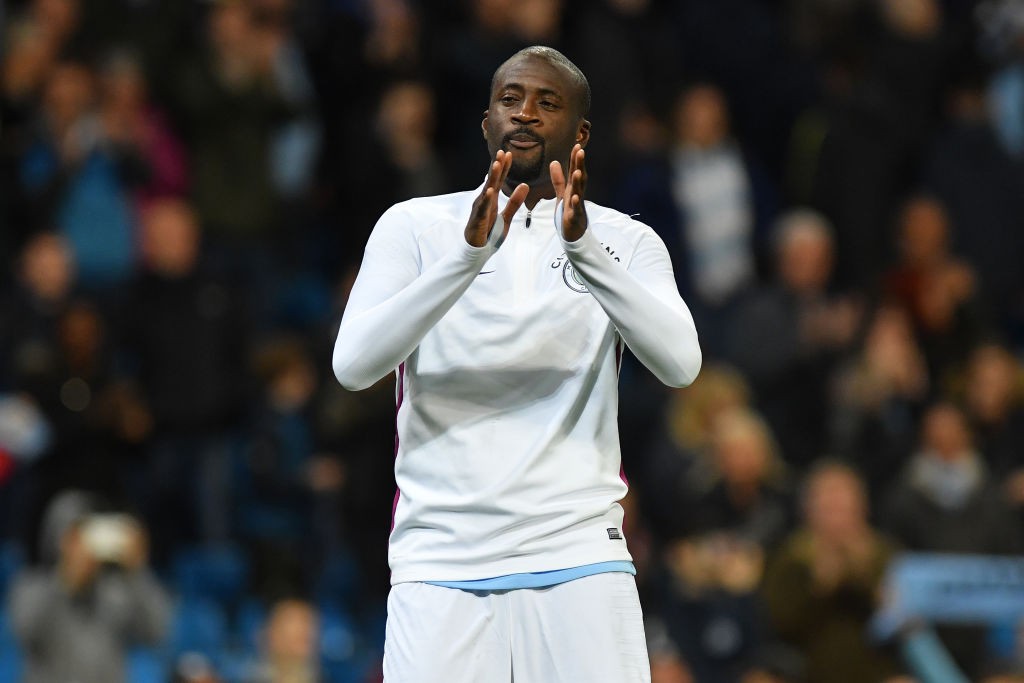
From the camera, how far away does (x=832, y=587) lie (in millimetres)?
9820

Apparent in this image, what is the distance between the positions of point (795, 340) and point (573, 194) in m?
7.59

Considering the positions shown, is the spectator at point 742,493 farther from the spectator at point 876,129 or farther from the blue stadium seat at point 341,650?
the spectator at point 876,129

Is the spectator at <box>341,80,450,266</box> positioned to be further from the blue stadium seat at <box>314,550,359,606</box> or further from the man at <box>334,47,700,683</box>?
the man at <box>334,47,700,683</box>

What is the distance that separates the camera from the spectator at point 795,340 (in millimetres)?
11633

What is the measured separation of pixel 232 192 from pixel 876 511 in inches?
184

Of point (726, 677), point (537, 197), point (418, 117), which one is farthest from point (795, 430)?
point (537, 197)

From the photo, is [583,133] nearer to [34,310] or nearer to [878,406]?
[34,310]

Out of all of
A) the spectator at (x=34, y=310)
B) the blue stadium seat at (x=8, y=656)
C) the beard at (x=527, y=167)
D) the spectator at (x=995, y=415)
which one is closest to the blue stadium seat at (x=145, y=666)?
the blue stadium seat at (x=8, y=656)

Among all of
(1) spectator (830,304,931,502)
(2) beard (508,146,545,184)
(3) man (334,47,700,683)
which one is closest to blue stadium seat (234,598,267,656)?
(1) spectator (830,304,931,502)

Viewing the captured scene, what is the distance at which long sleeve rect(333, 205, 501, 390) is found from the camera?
437 centimetres

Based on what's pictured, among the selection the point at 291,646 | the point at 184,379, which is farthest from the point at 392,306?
the point at 184,379

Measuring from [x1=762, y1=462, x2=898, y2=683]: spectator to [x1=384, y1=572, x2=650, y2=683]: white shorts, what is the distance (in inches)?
214

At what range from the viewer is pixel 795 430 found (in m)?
11.6

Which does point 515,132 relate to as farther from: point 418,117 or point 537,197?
point 418,117
